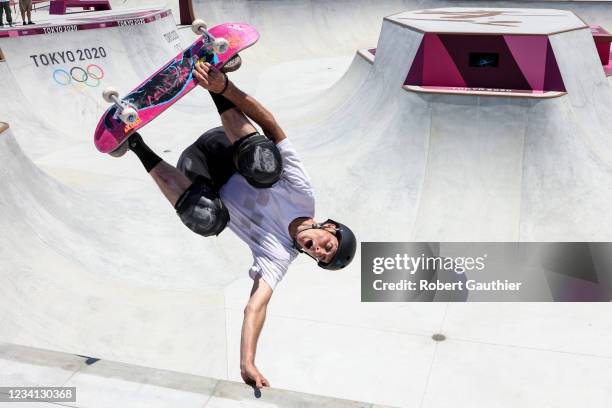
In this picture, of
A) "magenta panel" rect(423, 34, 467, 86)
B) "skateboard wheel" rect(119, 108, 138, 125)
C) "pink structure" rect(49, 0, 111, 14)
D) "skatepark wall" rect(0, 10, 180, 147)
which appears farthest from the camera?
"pink structure" rect(49, 0, 111, 14)

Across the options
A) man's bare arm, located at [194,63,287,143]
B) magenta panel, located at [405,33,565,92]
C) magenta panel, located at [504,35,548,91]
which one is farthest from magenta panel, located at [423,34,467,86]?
man's bare arm, located at [194,63,287,143]

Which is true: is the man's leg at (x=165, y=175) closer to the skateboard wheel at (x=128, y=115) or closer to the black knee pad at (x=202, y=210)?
the black knee pad at (x=202, y=210)

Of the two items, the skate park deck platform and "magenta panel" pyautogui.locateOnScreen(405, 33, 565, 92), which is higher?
"magenta panel" pyautogui.locateOnScreen(405, 33, 565, 92)

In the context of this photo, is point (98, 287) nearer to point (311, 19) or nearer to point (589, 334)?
point (589, 334)

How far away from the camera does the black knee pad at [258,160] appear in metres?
4.20

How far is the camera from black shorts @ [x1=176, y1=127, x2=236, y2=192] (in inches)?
179

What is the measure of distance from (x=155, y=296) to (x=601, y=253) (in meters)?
7.17

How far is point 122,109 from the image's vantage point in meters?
4.20

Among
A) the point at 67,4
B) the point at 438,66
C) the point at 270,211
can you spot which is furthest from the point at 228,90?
the point at 67,4

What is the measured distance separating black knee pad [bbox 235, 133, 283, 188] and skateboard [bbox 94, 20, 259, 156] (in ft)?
2.15

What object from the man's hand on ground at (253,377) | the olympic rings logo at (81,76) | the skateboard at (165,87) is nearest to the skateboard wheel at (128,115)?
the skateboard at (165,87)

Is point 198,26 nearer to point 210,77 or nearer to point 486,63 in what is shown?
point 210,77

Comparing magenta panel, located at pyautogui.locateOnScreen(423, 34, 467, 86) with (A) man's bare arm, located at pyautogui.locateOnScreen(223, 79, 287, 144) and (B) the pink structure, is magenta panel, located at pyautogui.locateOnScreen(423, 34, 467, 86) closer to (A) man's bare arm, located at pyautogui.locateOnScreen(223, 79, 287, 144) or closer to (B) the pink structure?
(A) man's bare arm, located at pyautogui.locateOnScreen(223, 79, 287, 144)

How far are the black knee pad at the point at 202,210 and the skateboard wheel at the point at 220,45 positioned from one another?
105 centimetres
